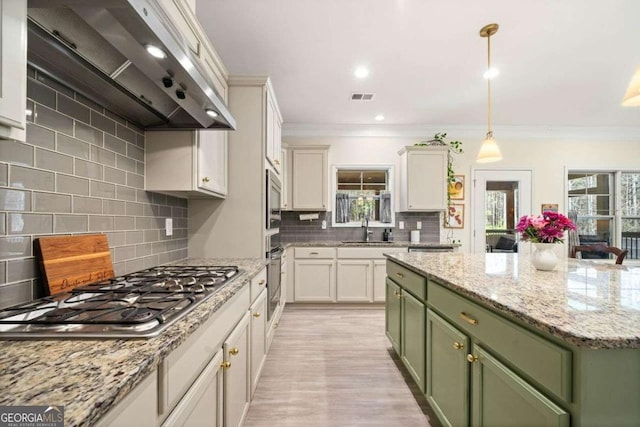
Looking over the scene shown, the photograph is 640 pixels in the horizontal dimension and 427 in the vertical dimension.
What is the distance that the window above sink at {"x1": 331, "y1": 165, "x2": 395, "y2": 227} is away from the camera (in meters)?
4.52

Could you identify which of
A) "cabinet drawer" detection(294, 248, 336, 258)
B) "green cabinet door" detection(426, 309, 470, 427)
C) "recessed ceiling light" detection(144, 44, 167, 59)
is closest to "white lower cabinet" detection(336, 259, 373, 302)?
"cabinet drawer" detection(294, 248, 336, 258)

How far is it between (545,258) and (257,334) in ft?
5.95

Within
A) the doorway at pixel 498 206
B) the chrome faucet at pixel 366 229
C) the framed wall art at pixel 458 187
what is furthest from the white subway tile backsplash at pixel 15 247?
the doorway at pixel 498 206

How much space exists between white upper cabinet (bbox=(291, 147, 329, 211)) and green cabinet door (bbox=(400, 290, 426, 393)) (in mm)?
2309

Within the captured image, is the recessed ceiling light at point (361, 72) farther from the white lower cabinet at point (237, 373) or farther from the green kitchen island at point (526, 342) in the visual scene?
the white lower cabinet at point (237, 373)

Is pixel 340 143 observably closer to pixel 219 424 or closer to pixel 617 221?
pixel 219 424

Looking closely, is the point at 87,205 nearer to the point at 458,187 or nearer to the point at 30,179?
the point at 30,179

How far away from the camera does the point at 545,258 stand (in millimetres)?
1677

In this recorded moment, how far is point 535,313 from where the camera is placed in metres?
0.91

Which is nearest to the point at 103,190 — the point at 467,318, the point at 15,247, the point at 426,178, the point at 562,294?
the point at 15,247

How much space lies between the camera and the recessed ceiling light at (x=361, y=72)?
2.80 m

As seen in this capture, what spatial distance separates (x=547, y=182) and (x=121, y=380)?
5.68 meters

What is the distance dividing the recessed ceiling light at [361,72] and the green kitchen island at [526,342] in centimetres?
193

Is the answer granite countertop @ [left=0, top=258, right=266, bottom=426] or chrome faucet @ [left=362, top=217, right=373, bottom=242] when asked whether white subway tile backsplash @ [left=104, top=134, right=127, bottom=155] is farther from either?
chrome faucet @ [left=362, top=217, right=373, bottom=242]
